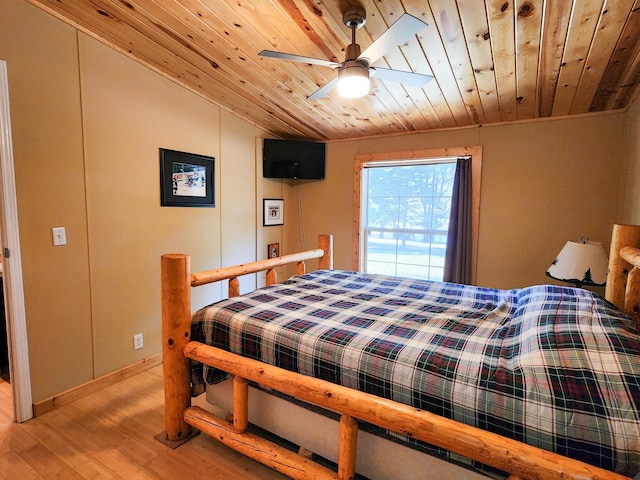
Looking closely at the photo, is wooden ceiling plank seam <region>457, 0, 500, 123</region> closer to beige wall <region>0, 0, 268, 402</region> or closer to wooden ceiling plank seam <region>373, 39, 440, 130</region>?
wooden ceiling plank seam <region>373, 39, 440, 130</region>

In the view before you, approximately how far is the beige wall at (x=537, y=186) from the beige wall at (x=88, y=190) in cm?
251

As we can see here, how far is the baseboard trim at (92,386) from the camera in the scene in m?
2.19

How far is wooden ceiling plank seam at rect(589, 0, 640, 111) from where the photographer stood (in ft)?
5.62

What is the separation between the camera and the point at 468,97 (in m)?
2.73

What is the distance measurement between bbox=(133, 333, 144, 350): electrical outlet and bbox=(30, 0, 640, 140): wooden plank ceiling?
223cm

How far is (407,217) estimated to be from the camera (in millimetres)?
3842

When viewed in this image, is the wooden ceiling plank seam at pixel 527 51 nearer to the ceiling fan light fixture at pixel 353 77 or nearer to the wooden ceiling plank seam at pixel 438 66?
the wooden ceiling plank seam at pixel 438 66

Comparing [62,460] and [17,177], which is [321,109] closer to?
[17,177]

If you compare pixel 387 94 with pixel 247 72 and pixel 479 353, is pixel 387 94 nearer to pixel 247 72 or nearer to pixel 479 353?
pixel 247 72

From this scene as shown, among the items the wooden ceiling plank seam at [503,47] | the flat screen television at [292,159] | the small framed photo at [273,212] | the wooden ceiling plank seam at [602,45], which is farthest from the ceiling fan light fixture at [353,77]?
the small framed photo at [273,212]

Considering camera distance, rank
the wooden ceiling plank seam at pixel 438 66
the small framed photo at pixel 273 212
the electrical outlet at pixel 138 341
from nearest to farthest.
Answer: the wooden ceiling plank seam at pixel 438 66
the electrical outlet at pixel 138 341
the small framed photo at pixel 273 212

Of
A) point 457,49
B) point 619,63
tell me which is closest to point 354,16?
point 457,49

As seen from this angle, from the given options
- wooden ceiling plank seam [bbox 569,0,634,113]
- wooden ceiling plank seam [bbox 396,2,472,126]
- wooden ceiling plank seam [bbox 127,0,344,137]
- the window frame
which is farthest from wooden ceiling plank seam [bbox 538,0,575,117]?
wooden ceiling plank seam [bbox 127,0,344,137]

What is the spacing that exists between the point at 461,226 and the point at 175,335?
9.09 ft
